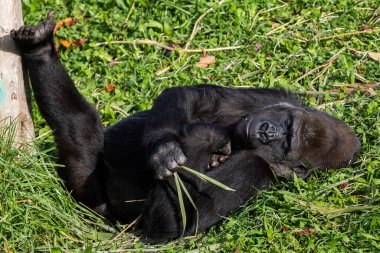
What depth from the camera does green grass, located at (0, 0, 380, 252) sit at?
445 cm

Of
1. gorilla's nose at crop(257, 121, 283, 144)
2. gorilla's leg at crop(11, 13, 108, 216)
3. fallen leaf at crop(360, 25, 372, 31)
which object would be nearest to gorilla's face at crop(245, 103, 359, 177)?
gorilla's nose at crop(257, 121, 283, 144)

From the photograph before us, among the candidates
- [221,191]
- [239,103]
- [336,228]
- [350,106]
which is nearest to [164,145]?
[221,191]

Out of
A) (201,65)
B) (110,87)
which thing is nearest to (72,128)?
(110,87)

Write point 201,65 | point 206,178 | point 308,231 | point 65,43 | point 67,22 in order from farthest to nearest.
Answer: point 67,22, point 65,43, point 201,65, point 206,178, point 308,231

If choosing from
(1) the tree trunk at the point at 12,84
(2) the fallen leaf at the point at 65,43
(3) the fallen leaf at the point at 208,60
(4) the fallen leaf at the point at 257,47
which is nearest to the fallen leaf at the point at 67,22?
(2) the fallen leaf at the point at 65,43

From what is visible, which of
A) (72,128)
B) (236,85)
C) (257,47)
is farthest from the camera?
(257,47)

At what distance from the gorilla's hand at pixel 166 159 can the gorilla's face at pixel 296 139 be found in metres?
0.58

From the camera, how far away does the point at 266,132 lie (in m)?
4.81

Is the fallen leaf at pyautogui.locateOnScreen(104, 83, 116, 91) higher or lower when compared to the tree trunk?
lower

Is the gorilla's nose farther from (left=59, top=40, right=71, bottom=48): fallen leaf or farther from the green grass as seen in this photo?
(left=59, top=40, right=71, bottom=48): fallen leaf

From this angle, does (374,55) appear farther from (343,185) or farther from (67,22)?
(67,22)

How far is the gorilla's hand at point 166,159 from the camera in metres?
4.49

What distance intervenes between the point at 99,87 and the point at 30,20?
117 centimetres

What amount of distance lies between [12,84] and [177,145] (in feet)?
4.02
